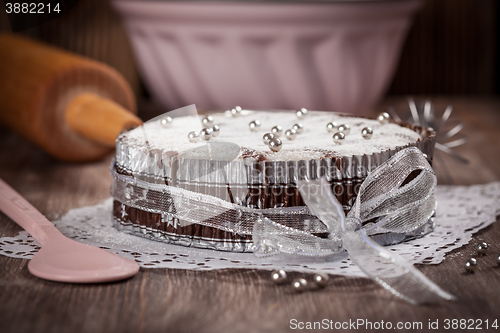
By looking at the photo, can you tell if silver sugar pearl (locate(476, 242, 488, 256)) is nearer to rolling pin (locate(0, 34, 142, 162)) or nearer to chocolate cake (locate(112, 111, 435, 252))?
chocolate cake (locate(112, 111, 435, 252))

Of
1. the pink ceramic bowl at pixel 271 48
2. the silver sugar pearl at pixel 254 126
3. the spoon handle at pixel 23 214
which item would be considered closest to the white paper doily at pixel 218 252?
the spoon handle at pixel 23 214

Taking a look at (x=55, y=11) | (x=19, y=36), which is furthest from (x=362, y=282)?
(x=19, y=36)

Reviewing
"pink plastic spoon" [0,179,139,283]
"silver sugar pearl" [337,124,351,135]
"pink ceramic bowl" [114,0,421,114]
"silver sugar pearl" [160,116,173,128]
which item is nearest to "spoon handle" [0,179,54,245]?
"pink plastic spoon" [0,179,139,283]

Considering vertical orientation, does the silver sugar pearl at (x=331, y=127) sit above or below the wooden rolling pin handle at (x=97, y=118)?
above

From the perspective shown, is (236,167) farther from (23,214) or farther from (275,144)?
(23,214)

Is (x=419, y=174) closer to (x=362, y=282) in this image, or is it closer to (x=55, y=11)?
(x=362, y=282)

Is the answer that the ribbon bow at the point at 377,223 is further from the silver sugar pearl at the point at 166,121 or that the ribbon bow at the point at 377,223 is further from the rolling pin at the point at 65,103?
the rolling pin at the point at 65,103

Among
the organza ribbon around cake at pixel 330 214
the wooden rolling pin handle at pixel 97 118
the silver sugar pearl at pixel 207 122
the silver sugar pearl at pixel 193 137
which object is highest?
the silver sugar pearl at pixel 193 137

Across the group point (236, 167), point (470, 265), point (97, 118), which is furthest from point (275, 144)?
point (97, 118)
